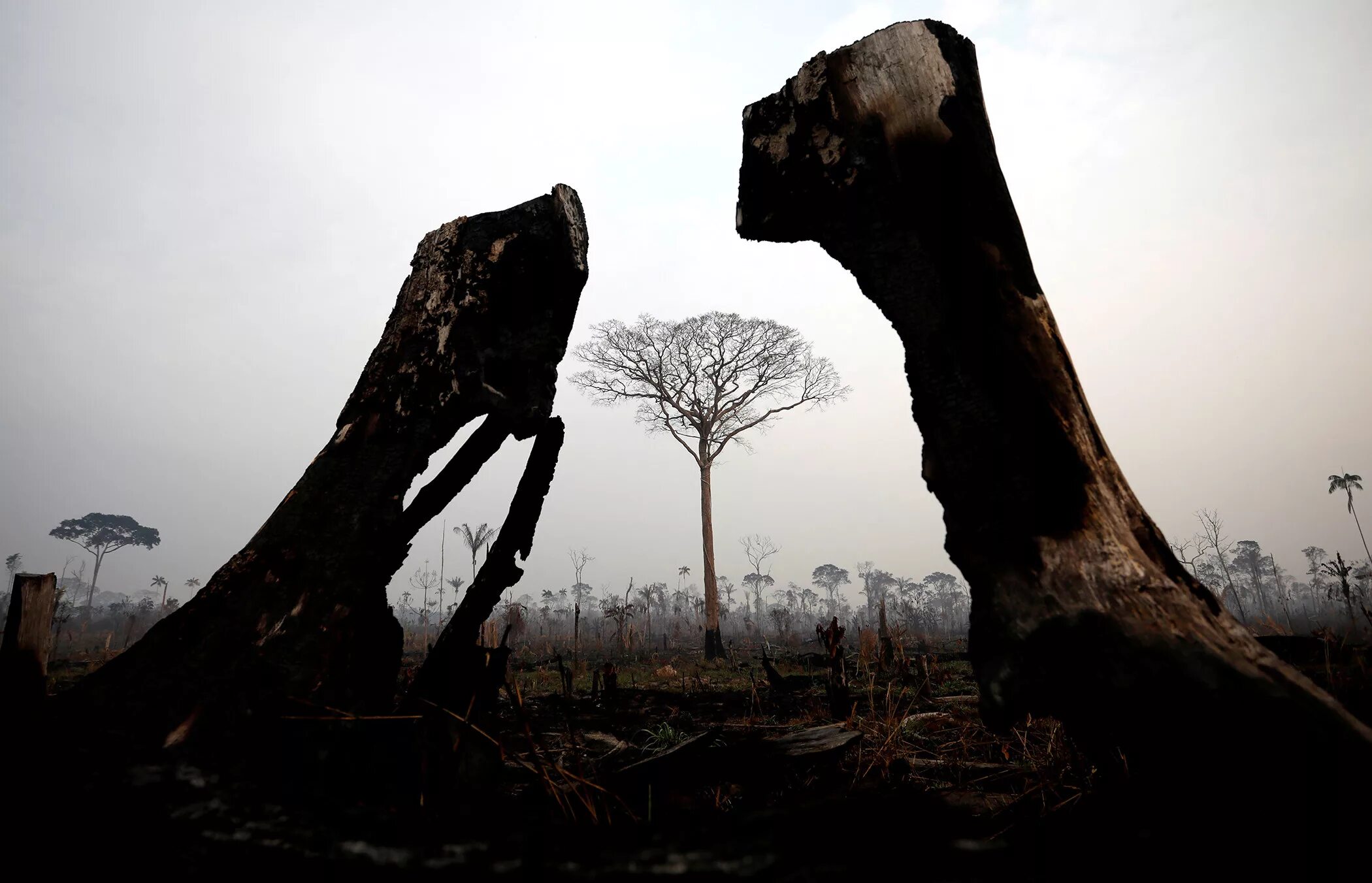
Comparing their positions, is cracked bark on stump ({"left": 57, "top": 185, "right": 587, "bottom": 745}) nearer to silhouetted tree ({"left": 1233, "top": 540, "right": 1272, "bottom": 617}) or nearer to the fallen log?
the fallen log

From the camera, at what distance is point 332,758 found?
183 cm

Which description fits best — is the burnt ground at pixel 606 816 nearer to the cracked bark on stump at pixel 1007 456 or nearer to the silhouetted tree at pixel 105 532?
the cracked bark on stump at pixel 1007 456

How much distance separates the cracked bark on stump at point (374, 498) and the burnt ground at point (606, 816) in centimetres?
32

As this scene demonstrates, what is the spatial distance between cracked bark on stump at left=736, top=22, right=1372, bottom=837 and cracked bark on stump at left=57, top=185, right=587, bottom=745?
139cm

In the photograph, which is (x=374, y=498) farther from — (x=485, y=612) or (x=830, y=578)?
(x=830, y=578)

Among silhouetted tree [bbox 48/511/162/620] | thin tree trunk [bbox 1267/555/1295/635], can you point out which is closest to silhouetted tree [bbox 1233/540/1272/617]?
thin tree trunk [bbox 1267/555/1295/635]

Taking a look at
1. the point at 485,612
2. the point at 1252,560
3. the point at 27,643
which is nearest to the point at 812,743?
the point at 485,612

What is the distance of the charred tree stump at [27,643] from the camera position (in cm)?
245

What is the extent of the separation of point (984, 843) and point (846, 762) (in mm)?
2607

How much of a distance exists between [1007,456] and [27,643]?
4.04 metres

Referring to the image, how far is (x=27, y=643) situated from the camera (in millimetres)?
2576

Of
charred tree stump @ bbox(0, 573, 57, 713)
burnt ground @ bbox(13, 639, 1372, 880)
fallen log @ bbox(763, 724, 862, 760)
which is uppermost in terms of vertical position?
charred tree stump @ bbox(0, 573, 57, 713)

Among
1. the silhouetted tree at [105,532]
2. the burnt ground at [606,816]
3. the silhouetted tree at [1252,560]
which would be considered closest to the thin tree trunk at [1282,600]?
the silhouetted tree at [1252,560]

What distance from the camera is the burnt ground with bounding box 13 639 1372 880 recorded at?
3.19ft
